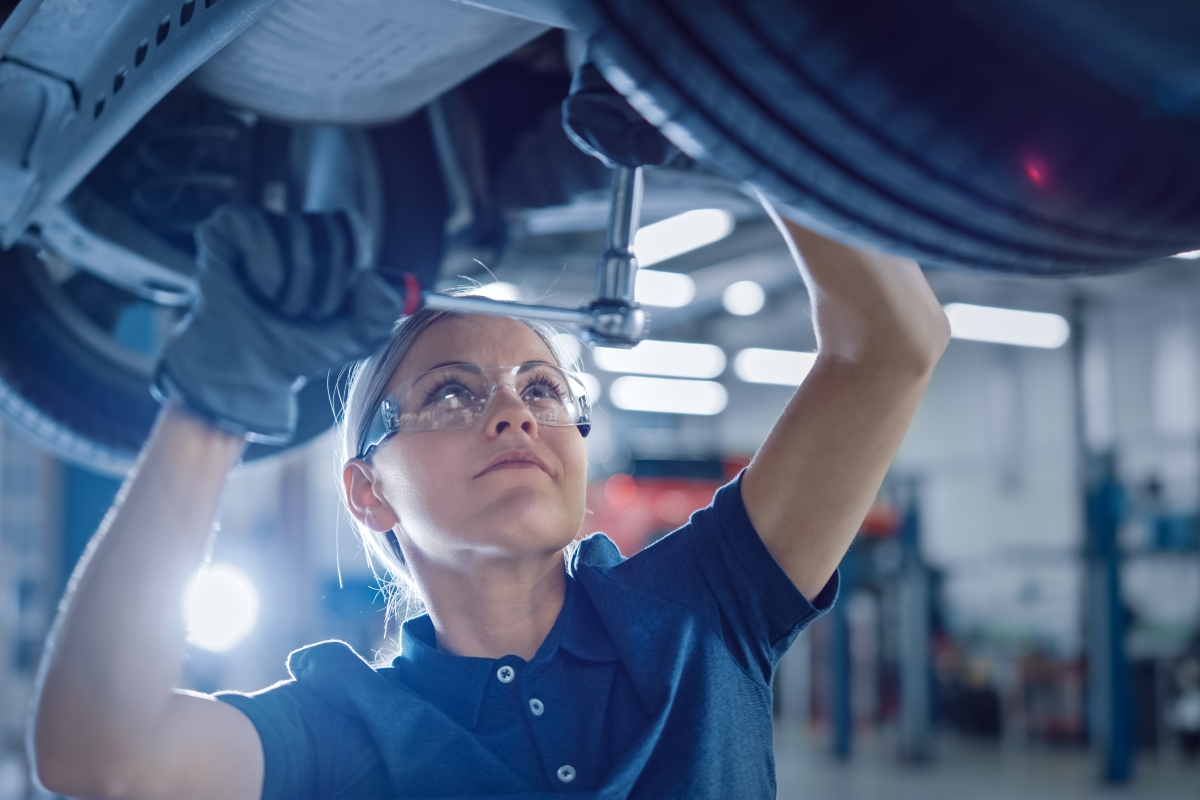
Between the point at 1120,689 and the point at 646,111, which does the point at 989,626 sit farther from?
the point at 646,111

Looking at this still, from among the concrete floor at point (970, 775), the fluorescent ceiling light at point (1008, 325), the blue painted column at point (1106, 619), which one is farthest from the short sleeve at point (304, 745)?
the fluorescent ceiling light at point (1008, 325)

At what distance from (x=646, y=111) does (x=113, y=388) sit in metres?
1.05

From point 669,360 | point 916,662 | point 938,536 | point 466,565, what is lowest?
point 916,662

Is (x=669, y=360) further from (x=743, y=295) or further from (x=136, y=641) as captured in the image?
(x=136, y=641)

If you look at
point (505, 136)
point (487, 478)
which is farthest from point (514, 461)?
point (505, 136)

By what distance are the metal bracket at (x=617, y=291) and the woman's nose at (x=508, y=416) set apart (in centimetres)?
9

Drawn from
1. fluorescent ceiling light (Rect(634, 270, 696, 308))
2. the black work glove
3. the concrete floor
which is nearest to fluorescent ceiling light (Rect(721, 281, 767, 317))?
fluorescent ceiling light (Rect(634, 270, 696, 308))

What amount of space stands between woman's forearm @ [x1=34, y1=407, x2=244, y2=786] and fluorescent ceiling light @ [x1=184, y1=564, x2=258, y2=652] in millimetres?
2760

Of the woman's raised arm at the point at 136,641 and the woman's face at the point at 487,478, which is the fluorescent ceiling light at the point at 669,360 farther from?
the woman's raised arm at the point at 136,641

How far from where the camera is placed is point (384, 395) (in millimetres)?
1002

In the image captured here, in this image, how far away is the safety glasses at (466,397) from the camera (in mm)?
940

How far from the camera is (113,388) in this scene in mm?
1308

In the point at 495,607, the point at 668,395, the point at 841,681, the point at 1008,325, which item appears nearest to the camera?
the point at 495,607

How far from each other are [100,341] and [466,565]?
68cm
